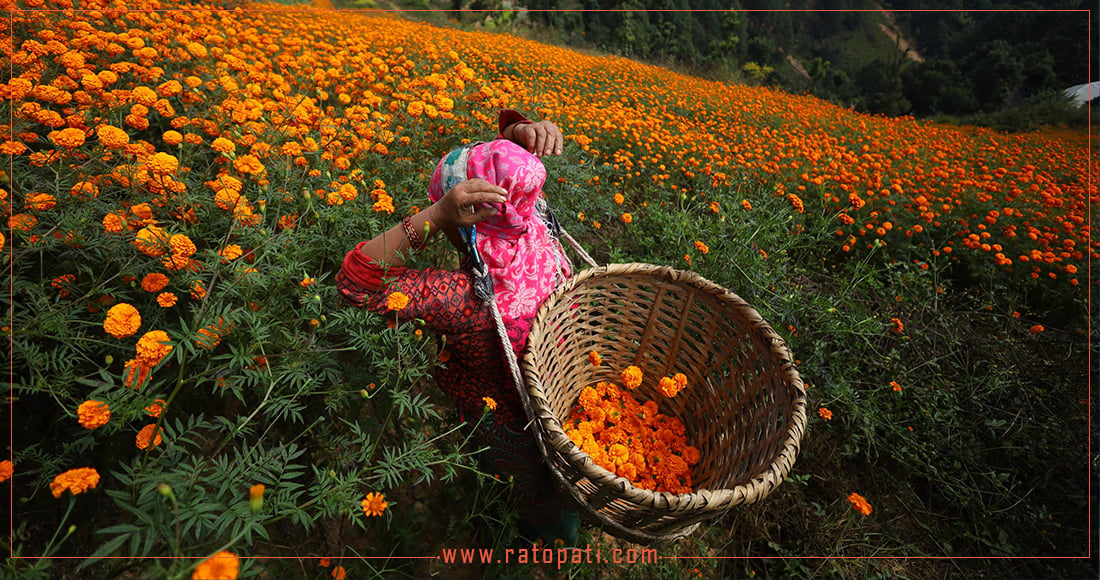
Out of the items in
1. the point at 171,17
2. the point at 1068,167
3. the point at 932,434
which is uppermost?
the point at 171,17

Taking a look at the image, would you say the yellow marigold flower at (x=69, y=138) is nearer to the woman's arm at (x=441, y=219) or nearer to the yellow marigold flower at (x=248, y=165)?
the yellow marigold flower at (x=248, y=165)

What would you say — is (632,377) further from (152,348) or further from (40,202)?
(40,202)

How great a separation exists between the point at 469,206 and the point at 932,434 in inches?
69.7

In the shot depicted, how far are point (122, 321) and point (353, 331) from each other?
1.19ft

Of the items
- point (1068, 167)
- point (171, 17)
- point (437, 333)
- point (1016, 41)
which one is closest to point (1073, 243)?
point (1068, 167)

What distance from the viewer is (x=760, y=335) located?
1.15m

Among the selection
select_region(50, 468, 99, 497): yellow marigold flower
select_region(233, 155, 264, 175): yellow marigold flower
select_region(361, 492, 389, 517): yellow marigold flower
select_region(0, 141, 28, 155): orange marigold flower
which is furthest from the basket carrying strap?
select_region(0, 141, 28, 155): orange marigold flower

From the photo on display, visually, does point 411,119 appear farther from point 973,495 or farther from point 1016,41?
point 1016,41

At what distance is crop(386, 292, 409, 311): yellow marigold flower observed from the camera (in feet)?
2.71

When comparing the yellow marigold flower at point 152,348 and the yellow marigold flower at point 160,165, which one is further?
the yellow marigold flower at point 160,165

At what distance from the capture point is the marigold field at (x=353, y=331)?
30.4 inches

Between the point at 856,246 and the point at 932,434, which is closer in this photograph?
the point at 932,434

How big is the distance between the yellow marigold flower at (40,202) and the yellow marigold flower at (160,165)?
17 centimetres

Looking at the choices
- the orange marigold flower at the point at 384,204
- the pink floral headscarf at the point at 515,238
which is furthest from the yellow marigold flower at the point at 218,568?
the orange marigold flower at the point at 384,204
